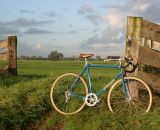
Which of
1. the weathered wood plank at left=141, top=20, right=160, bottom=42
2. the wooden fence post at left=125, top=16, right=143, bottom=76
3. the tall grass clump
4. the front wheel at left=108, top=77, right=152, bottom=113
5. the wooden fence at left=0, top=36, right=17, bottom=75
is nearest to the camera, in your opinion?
the tall grass clump

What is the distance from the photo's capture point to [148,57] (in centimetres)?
916

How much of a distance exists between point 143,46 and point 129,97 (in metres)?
1.22

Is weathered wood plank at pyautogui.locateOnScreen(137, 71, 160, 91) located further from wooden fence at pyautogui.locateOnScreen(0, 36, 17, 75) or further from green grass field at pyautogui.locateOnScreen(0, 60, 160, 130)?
wooden fence at pyautogui.locateOnScreen(0, 36, 17, 75)

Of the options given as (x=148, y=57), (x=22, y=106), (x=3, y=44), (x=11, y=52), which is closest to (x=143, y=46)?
(x=148, y=57)

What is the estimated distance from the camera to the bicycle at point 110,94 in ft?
29.6

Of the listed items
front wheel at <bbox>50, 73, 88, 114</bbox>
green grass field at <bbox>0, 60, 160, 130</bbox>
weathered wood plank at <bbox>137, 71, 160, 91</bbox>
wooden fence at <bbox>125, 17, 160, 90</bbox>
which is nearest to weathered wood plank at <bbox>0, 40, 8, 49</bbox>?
green grass field at <bbox>0, 60, 160, 130</bbox>

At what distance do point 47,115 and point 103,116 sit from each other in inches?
60.8

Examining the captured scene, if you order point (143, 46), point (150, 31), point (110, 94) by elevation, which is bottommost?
point (110, 94)

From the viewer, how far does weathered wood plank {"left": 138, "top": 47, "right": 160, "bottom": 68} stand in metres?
9.10

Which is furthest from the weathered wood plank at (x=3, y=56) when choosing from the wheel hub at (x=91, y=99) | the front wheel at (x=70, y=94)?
the wheel hub at (x=91, y=99)

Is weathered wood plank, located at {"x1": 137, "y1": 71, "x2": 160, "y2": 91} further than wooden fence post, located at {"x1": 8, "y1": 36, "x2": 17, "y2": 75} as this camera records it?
No

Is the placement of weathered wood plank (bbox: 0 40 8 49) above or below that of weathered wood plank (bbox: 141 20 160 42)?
below

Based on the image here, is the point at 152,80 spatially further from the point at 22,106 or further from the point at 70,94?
the point at 22,106

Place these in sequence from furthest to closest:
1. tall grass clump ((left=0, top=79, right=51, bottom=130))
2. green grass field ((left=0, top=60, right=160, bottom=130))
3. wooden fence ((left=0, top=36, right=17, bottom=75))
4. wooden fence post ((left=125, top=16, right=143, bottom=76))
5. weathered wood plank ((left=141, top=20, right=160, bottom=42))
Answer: wooden fence ((left=0, top=36, right=17, bottom=75)), wooden fence post ((left=125, top=16, right=143, bottom=76)), weathered wood plank ((left=141, top=20, right=160, bottom=42)), tall grass clump ((left=0, top=79, right=51, bottom=130)), green grass field ((left=0, top=60, right=160, bottom=130))
